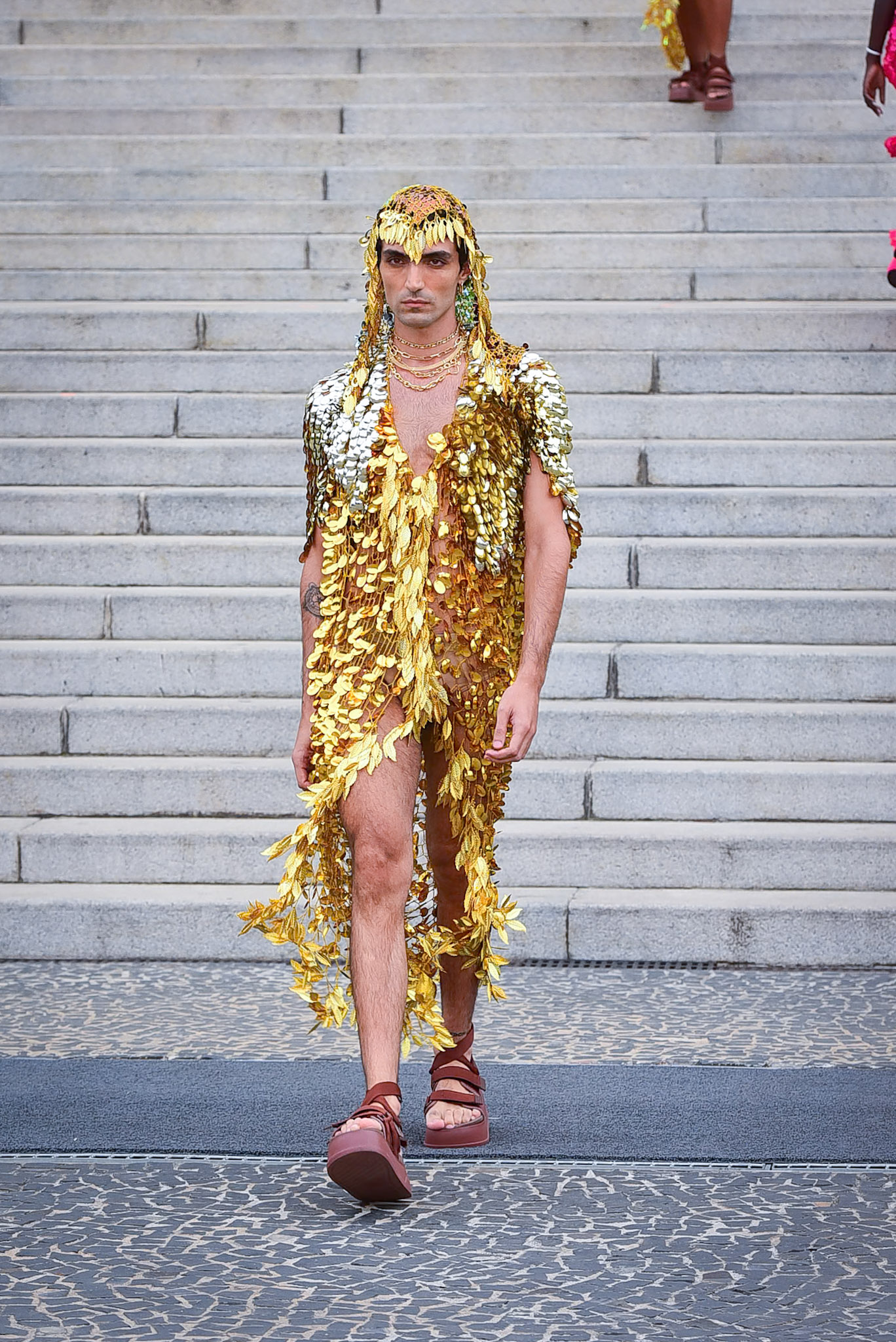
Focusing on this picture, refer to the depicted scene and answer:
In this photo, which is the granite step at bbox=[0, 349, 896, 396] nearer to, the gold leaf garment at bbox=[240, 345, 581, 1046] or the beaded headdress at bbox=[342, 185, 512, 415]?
the beaded headdress at bbox=[342, 185, 512, 415]

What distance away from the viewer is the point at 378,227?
4.40 m

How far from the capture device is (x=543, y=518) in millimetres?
4410

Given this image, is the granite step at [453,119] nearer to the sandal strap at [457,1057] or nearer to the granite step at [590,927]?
the granite step at [590,927]

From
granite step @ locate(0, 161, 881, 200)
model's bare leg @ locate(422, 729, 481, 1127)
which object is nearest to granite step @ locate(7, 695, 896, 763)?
model's bare leg @ locate(422, 729, 481, 1127)

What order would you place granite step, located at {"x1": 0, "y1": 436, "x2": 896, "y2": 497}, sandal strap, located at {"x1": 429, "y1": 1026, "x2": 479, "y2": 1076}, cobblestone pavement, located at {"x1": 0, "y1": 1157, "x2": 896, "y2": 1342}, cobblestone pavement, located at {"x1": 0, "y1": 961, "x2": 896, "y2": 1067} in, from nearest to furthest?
cobblestone pavement, located at {"x1": 0, "y1": 1157, "x2": 896, "y2": 1342}, sandal strap, located at {"x1": 429, "y1": 1026, "x2": 479, "y2": 1076}, cobblestone pavement, located at {"x1": 0, "y1": 961, "x2": 896, "y2": 1067}, granite step, located at {"x1": 0, "y1": 436, "x2": 896, "y2": 497}

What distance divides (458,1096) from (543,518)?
1309 mm

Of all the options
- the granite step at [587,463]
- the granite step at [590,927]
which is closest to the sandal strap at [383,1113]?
the granite step at [590,927]

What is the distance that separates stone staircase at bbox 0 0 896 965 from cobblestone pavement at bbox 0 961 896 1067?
0.67 ft

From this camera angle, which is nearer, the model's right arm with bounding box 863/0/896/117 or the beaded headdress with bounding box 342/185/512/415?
the beaded headdress with bounding box 342/185/512/415

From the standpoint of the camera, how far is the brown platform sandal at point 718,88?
10805 mm

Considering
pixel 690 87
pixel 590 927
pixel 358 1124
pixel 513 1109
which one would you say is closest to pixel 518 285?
pixel 690 87

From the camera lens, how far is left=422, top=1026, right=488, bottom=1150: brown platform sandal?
4402mm

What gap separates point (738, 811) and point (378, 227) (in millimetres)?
3075

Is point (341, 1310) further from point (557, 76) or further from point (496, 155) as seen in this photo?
point (557, 76)
